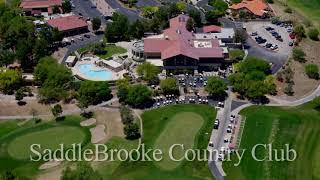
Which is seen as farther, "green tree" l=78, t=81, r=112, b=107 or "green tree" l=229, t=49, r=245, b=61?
"green tree" l=229, t=49, r=245, b=61

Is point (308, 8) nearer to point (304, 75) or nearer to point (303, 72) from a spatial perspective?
point (303, 72)

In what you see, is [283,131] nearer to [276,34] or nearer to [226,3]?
[276,34]

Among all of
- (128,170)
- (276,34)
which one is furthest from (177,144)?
(276,34)

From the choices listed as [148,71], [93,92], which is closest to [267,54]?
[148,71]

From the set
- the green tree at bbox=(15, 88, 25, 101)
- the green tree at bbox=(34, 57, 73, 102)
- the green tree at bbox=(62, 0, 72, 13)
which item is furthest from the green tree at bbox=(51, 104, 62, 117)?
the green tree at bbox=(62, 0, 72, 13)

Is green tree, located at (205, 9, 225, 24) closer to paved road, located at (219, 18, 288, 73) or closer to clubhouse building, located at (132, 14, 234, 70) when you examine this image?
clubhouse building, located at (132, 14, 234, 70)

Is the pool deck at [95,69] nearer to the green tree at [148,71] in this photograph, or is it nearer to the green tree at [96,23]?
the green tree at [148,71]
